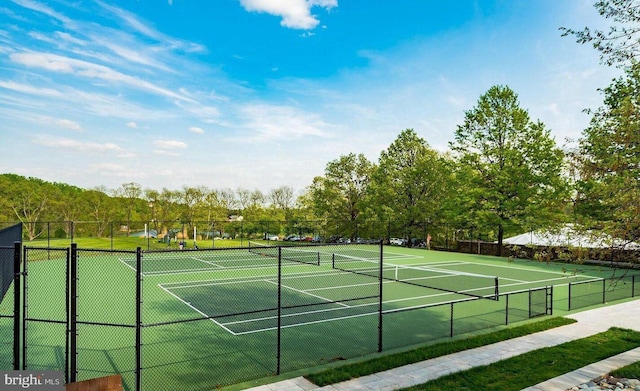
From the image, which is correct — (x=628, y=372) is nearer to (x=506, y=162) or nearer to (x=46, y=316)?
(x=46, y=316)

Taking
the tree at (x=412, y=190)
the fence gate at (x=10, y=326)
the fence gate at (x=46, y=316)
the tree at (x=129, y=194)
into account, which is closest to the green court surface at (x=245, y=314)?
the fence gate at (x=46, y=316)

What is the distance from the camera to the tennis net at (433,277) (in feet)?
62.0

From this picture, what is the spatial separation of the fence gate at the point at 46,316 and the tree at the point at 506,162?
2961 centimetres

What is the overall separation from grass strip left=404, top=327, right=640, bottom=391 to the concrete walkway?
0.21 meters

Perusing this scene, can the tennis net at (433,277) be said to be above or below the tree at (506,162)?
below

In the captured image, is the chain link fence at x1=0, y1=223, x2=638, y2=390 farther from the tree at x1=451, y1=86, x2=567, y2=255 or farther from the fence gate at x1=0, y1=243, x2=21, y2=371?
the tree at x1=451, y1=86, x2=567, y2=255

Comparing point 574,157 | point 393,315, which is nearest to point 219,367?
point 393,315

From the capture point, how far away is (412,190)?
143ft

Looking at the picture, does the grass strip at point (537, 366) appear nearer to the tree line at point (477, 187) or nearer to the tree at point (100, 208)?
the tree line at point (477, 187)

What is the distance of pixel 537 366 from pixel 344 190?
136 feet

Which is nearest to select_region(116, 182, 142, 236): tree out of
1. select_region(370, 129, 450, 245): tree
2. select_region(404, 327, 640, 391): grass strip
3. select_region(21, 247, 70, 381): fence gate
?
select_region(21, 247, 70, 381): fence gate

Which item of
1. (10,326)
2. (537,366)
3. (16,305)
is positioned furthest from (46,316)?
(537,366)

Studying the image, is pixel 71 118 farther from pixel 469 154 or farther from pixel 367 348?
pixel 469 154

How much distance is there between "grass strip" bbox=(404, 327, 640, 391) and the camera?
784 centimetres
